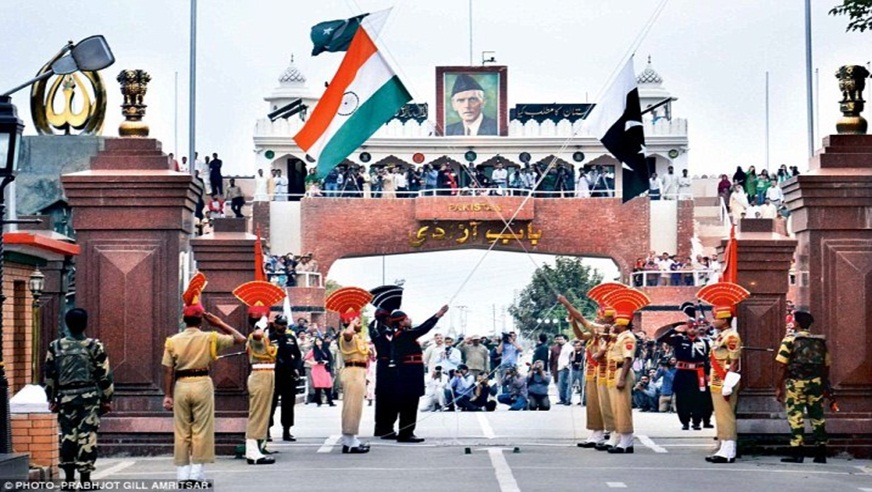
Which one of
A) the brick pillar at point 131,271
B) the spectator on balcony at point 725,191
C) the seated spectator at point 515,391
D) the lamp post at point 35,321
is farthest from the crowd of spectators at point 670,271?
the brick pillar at point 131,271

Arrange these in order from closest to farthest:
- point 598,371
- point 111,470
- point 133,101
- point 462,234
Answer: point 111,470 < point 133,101 < point 598,371 < point 462,234

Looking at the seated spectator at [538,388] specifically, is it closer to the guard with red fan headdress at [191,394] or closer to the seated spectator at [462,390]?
the seated spectator at [462,390]

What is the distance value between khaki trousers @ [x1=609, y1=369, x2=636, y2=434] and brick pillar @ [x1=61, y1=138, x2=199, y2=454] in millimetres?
5200

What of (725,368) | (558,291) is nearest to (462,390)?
(725,368)

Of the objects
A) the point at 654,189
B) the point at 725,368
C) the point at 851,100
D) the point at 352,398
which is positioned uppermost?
the point at 654,189

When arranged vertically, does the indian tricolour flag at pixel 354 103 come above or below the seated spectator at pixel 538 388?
above

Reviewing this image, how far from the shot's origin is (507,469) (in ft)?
61.4

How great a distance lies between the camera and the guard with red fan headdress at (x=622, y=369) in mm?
21375

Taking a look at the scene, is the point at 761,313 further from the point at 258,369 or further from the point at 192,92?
the point at 192,92

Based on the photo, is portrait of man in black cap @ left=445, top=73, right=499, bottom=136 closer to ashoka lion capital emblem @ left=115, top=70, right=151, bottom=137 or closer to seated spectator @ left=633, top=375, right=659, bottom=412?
seated spectator @ left=633, top=375, right=659, bottom=412

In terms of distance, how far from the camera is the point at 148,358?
829 inches

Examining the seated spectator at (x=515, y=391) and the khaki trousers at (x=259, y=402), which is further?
the seated spectator at (x=515, y=391)

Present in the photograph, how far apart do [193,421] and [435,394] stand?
51.6 feet

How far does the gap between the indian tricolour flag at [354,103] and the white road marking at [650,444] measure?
17.7 feet
